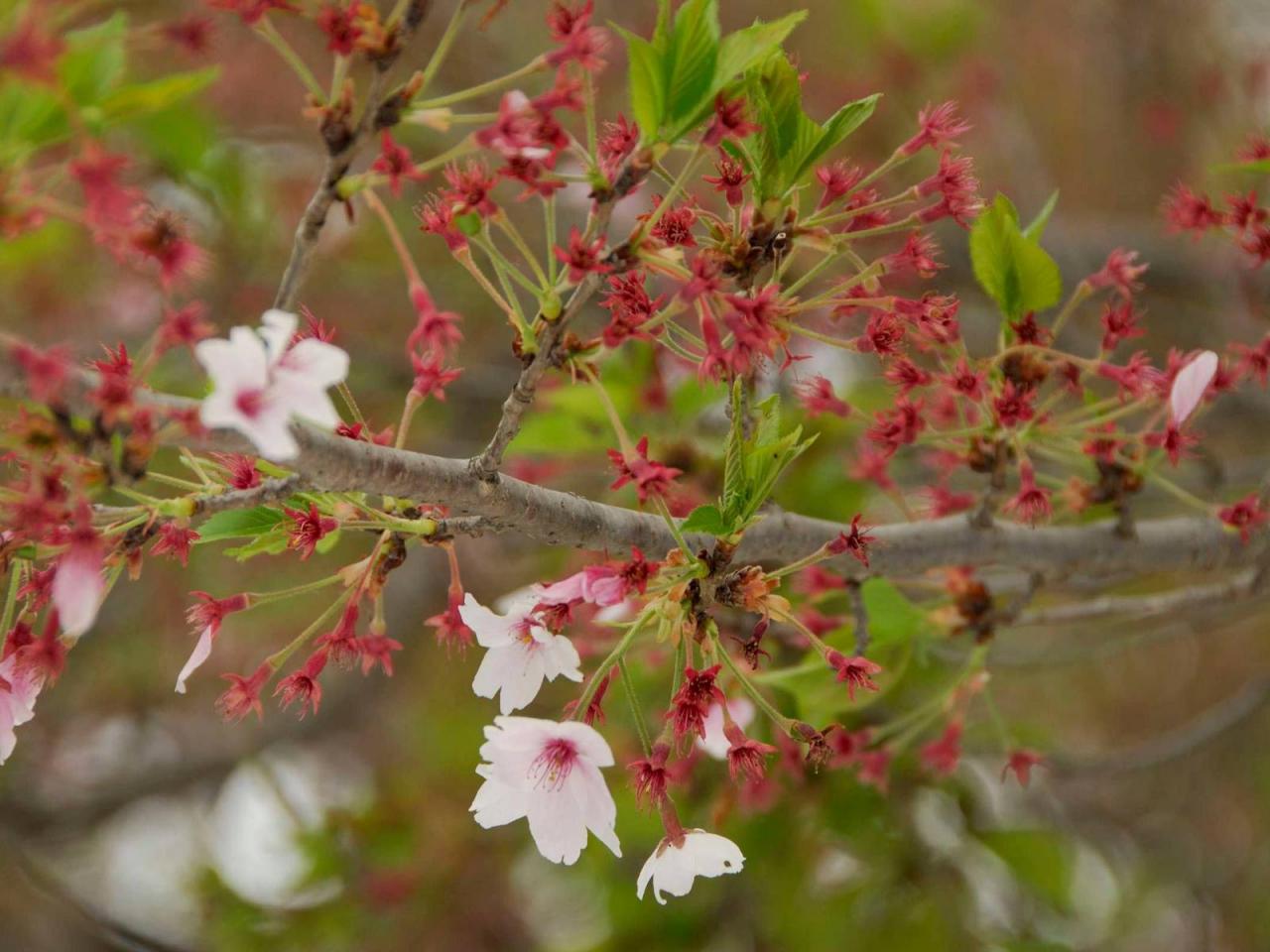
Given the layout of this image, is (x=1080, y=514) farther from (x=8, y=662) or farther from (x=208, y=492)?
(x=8, y=662)

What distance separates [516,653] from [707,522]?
188 mm

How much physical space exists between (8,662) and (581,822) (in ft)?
1.30

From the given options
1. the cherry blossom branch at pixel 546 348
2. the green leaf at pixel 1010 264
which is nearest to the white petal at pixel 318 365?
the cherry blossom branch at pixel 546 348

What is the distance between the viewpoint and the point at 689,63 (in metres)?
0.70

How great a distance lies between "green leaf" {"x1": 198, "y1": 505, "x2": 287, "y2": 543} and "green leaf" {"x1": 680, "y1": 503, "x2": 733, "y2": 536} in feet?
0.94

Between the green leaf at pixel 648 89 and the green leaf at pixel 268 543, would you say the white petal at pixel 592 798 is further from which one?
the green leaf at pixel 648 89

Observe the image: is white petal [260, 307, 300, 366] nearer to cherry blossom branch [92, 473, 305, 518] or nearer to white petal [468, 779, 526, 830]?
cherry blossom branch [92, 473, 305, 518]

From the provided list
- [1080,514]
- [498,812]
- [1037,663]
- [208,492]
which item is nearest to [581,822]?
[498,812]

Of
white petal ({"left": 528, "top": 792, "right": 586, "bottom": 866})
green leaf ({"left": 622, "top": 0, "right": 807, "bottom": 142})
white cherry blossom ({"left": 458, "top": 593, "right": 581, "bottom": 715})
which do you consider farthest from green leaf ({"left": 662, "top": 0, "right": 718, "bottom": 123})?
white petal ({"left": 528, "top": 792, "right": 586, "bottom": 866})

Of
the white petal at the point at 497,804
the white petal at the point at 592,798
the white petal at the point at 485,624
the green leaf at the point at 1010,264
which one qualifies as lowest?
the white petal at the point at 497,804

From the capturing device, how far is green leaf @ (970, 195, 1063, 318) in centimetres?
95

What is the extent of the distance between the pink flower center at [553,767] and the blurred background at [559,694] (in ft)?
3.04

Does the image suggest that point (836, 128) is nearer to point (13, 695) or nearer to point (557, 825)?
point (557, 825)

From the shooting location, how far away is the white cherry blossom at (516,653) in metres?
0.83
